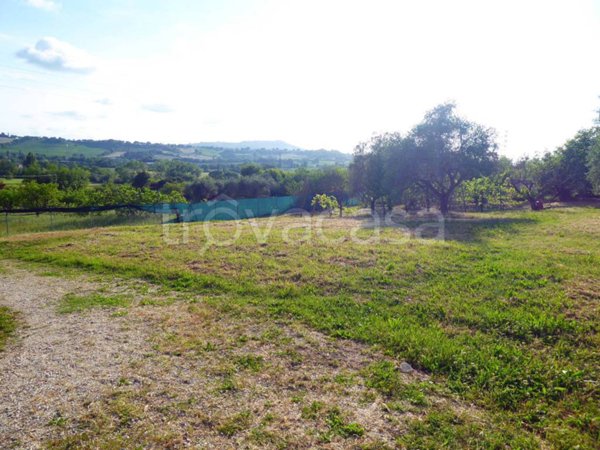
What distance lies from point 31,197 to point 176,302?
951 inches

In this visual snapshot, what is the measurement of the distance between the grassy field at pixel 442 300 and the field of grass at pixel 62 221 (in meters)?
5.20

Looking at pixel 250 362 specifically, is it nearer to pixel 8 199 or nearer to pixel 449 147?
pixel 449 147

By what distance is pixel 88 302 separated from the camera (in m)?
6.95

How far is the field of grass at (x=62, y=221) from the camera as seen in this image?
17766 millimetres

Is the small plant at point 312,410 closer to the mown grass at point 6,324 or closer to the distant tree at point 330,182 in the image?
the mown grass at point 6,324

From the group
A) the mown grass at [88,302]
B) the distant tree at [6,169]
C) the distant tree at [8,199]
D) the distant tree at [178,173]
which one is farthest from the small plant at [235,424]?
the distant tree at [6,169]

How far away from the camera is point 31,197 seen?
2484 cm

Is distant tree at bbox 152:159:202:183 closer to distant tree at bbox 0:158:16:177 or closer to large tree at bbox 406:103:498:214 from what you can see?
distant tree at bbox 0:158:16:177

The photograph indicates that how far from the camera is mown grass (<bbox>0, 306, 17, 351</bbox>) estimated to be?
17.6 feet

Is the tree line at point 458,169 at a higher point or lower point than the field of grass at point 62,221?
higher

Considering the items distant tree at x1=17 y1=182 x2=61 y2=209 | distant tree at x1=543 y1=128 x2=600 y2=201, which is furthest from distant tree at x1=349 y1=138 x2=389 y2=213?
distant tree at x1=17 y1=182 x2=61 y2=209

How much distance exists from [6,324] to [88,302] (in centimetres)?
128

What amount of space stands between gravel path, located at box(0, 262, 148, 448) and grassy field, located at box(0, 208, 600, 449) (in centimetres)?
187

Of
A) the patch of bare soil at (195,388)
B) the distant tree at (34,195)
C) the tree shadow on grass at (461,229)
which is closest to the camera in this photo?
the patch of bare soil at (195,388)
